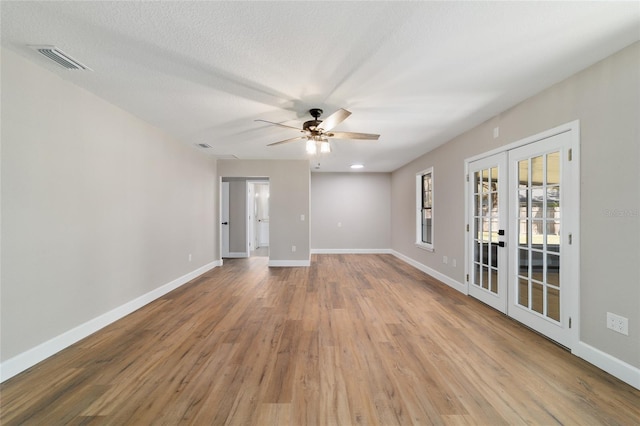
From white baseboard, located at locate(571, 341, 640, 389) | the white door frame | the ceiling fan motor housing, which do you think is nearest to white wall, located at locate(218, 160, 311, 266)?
the white door frame

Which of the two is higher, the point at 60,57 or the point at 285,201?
the point at 60,57

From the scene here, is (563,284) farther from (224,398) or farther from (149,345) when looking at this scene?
(149,345)

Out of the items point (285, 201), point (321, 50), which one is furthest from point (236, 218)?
point (321, 50)

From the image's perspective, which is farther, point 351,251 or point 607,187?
point 351,251

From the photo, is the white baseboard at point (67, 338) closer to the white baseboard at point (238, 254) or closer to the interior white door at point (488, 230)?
the white baseboard at point (238, 254)

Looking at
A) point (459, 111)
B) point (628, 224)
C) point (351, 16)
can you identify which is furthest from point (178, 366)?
point (459, 111)

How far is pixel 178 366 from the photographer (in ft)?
6.63

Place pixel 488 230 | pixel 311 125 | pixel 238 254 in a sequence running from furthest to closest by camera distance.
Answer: pixel 238 254 < pixel 488 230 < pixel 311 125

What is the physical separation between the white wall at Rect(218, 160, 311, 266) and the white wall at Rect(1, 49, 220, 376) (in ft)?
6.69

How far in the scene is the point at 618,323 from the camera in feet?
6.11

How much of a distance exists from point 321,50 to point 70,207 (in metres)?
2.66

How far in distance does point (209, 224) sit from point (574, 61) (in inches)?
224

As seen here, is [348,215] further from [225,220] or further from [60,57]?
[60,57]

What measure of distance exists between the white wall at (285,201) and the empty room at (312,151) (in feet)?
6.85
